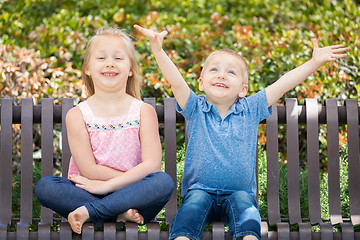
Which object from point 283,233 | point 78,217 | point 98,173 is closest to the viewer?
point 78,217

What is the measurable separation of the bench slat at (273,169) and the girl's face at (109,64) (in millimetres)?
847

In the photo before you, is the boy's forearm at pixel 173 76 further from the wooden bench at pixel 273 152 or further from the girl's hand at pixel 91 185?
the girl's hand at pixel 91 185

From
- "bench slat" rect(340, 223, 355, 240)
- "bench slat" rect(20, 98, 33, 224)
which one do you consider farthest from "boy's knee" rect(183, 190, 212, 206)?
"bench slat" rect(20, 98, 33, 224)

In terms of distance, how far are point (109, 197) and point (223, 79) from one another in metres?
0.86

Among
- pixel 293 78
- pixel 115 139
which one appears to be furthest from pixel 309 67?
pixel 115 139

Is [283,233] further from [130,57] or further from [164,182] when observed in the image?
[130,57]

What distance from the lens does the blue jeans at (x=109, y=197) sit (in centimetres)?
297

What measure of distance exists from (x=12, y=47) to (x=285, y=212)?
7.97ft

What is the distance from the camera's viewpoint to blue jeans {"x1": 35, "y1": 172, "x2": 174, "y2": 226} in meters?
2.97

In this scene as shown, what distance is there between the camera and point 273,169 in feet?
11.5

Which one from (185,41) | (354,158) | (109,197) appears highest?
(185,41)

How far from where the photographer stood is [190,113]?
3.31 meters

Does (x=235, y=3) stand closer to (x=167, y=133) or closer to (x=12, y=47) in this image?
(x=12, y=47)

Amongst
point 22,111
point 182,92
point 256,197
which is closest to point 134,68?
point 182,92
